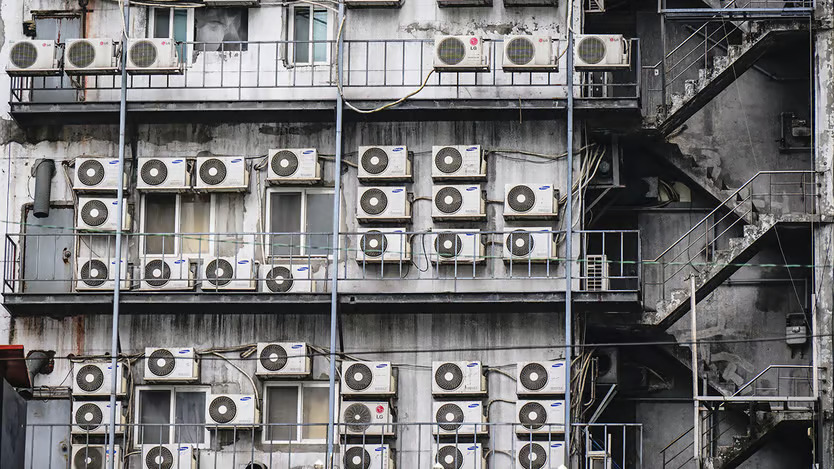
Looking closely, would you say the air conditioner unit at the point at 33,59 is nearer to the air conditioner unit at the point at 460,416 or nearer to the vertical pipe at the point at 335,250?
the vertical pipe at the point at 335,250

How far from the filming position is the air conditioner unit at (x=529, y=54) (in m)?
37.4

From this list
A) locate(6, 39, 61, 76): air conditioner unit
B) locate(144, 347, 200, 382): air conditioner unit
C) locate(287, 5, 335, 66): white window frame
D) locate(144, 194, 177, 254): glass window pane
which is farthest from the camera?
locate(287, 5, 335, 66): white window frame

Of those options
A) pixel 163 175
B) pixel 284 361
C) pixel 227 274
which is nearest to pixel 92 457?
pixel 284 361

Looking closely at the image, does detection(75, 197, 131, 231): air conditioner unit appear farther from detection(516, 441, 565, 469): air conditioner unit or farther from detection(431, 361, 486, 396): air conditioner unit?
detection(516, 441, 565, 469): air conditioner unit

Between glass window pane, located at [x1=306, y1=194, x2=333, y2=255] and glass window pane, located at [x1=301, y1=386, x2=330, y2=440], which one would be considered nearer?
glass window pane, located at [x1=301, y1=386, x2=330, y2=440]

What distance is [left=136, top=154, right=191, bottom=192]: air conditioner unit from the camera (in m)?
38.4

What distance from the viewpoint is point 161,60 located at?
37969 mm

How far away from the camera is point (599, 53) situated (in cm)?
3750

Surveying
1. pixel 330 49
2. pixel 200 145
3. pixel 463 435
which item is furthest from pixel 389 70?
pixel 463 435

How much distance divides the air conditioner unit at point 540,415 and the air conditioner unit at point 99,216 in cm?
813

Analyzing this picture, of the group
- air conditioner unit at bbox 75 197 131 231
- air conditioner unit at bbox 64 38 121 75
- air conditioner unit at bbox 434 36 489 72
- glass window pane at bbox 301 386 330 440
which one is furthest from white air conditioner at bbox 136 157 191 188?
air conditioner unit at bbox 434 36 489 72

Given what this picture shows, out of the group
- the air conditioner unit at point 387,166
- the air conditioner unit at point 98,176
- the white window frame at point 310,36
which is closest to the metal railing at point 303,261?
the air conditioner unit at point 98,176

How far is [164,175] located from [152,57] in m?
2.21

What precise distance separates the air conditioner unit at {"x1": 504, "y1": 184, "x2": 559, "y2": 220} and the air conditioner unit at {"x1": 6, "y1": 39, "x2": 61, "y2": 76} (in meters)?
8.70
